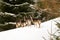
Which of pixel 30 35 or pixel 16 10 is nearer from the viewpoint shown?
pixel 30 35

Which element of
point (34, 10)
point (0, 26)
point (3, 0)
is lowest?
point (0, 26)

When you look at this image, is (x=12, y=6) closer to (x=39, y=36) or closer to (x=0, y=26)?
(x=0, y=26)

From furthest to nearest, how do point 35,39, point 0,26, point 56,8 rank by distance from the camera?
point 56,8, point 0,26, point 35,39

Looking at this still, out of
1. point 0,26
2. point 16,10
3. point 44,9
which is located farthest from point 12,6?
point 44,9

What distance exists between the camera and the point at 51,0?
6.71m

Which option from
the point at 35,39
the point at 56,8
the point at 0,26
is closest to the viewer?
the point at 35,39

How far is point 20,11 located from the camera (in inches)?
252

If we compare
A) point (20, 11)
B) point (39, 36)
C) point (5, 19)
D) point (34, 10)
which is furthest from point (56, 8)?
point (39, 36)

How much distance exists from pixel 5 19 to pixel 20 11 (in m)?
0.57

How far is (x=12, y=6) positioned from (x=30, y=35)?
133 inches

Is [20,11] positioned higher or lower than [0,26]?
higher

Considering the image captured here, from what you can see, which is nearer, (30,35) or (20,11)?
(30,35)

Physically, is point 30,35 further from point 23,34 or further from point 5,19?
point 5,19

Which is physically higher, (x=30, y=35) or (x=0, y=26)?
(x=30, y=35)
